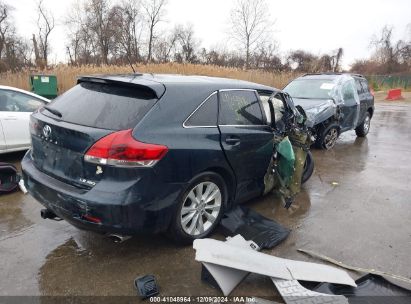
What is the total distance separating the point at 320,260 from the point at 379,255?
64 cm

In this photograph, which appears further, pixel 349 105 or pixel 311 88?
pixel 311 88

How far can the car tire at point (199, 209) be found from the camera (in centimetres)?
349

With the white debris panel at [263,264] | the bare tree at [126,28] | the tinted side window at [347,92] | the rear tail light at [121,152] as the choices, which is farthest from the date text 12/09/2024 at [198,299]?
the bare tree at [126,28]

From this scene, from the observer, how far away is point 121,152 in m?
3.00

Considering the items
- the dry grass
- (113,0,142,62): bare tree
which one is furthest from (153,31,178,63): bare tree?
the dry grass

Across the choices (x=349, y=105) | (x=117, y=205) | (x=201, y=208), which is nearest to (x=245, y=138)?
(x=201, y=208)

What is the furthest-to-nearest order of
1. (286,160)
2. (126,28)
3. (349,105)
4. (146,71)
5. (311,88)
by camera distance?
(126,28) → (146,71) → (311,88) → (349,105) → (286,160)

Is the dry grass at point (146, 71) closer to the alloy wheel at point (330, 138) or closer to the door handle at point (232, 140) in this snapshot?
the alloy wheel at point (330, 138)

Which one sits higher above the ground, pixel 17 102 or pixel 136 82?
pixel 136 82

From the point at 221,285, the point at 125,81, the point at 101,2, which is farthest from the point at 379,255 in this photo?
the point at 101,2

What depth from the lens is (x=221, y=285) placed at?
2.96m

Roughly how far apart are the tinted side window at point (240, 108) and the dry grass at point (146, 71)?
10462 millimetres

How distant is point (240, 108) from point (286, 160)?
915 millimetres

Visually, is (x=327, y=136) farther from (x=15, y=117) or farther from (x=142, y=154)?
(x=15, y=117)
